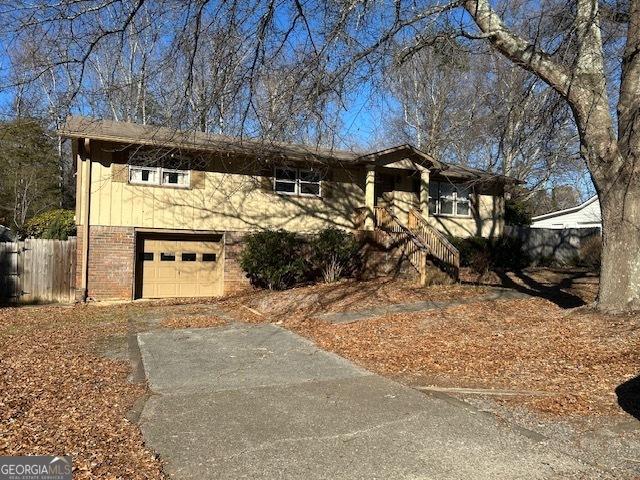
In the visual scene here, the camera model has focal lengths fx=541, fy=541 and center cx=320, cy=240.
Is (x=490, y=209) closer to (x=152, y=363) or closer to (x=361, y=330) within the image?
(x=361, y=330)

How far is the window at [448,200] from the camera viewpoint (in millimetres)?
21312

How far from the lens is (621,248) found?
920 centimetres

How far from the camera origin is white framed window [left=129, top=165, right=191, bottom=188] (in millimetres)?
16047

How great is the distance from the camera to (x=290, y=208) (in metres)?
18.4

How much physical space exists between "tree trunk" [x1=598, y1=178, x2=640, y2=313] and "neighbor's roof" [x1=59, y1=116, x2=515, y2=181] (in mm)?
5365

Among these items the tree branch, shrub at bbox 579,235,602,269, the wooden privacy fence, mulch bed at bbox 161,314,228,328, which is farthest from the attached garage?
shrub at bbox 579,235,602,269

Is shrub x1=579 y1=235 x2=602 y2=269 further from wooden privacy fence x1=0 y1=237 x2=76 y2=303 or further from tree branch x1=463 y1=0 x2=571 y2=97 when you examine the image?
wooden privacy fence x1=0 y1=237 x2=76 y2=303

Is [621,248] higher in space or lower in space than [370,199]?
lower

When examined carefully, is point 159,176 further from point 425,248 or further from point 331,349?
point 331,349

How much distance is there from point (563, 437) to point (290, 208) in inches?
559

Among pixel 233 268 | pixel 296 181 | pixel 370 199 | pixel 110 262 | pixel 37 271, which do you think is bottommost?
pixel 37 271

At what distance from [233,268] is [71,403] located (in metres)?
11.6

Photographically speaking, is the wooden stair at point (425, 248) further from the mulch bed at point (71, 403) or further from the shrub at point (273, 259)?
the mulch bed at point (71, 403)

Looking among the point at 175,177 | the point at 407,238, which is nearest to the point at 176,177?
the point at 175,177
